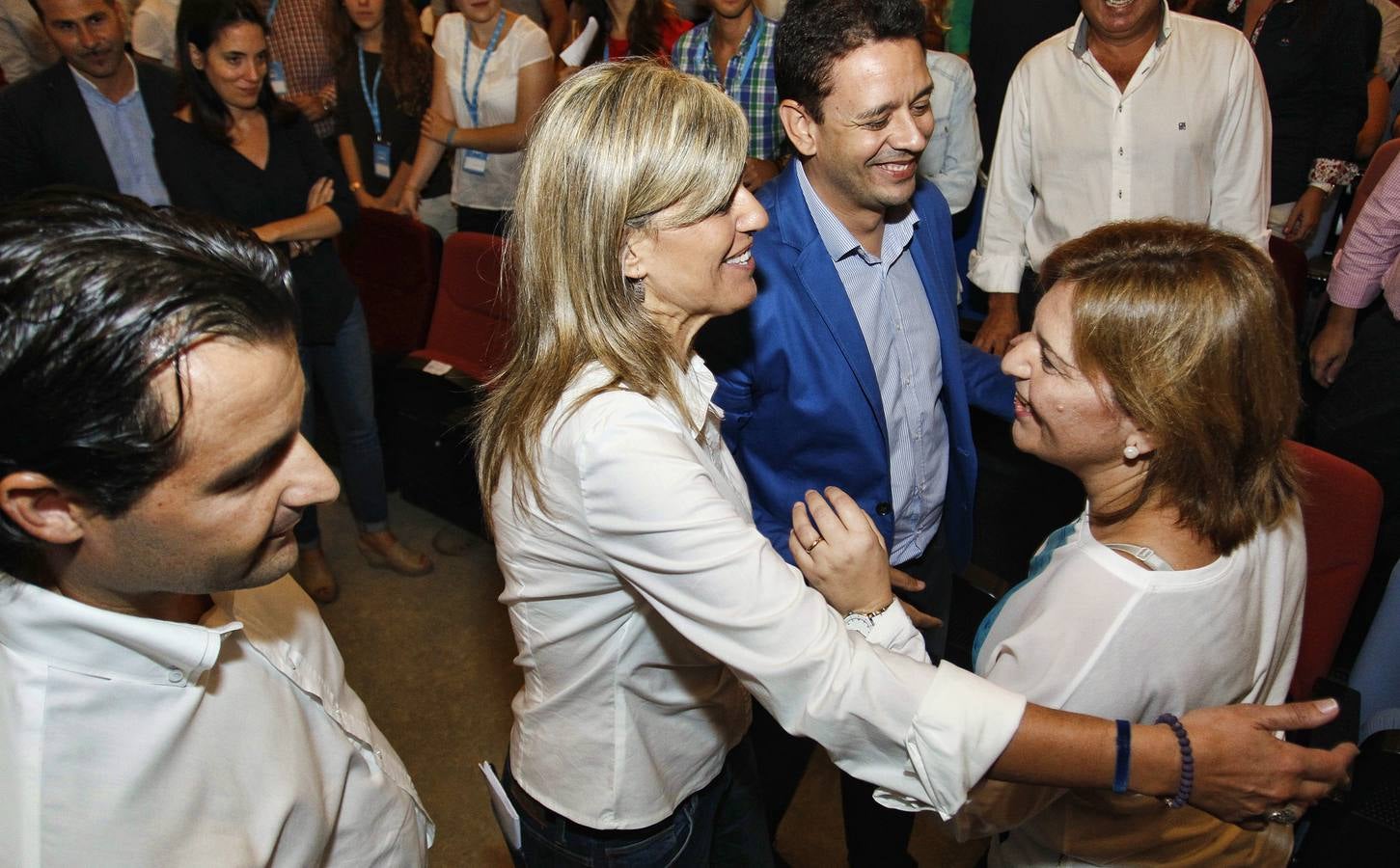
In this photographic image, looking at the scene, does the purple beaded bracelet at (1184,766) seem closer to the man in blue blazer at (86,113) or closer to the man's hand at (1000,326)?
the man's hand at (1000,326)

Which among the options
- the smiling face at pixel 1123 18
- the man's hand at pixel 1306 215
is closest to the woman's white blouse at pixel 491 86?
the smiling face at pixel 1123 18

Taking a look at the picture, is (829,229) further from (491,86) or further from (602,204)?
(491,86)

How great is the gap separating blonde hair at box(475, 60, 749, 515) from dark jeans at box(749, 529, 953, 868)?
1.02 meters

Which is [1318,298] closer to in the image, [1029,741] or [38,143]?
[1029,741]

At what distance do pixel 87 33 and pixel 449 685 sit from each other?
2210mm

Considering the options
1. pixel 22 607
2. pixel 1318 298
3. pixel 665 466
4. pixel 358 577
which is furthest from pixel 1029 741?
pixel 1318 298

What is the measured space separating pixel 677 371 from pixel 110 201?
2.31ft

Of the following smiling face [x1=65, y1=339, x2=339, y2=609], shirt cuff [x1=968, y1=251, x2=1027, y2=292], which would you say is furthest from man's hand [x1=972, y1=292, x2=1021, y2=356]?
smiling face [x1=65, y1=339, x2=339, y2=609]

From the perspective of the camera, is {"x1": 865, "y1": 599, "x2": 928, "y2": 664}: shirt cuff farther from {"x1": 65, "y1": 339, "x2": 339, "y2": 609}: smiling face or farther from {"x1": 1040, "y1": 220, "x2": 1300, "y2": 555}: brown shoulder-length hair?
{"x1": 65, "y1": 339, "x2": 339, "y2": 609}: smiling face

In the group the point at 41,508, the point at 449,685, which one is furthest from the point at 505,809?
the point at 449,685

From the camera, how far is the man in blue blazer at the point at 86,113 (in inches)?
107

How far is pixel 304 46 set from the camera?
4.45m

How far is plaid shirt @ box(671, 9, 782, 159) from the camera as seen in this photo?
3459mm

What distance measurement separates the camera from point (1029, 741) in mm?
1053
